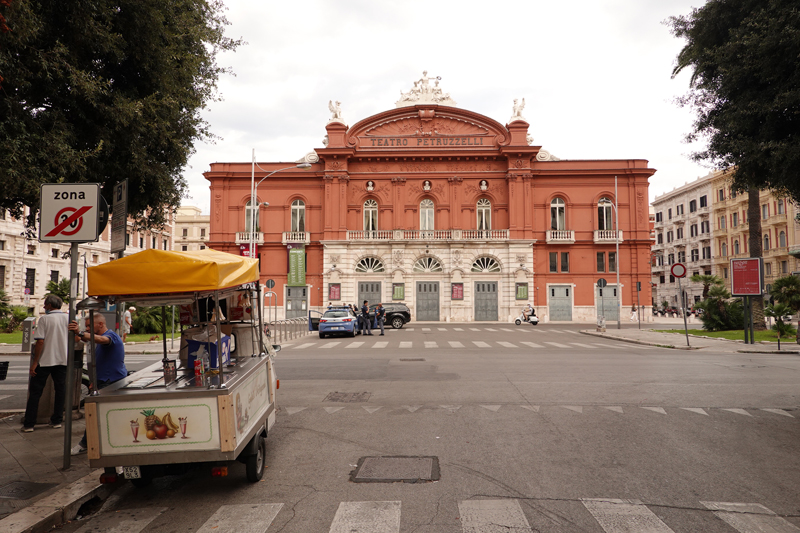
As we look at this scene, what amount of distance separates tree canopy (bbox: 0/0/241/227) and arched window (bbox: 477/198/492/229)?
115 ft

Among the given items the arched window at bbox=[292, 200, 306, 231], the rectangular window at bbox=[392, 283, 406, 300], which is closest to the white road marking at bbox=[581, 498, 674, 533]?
the rectangular window at bbox=[392, 283, 406, 300]

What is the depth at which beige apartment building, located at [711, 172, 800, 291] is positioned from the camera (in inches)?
2132

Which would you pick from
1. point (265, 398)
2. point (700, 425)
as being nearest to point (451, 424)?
point (265, 398)

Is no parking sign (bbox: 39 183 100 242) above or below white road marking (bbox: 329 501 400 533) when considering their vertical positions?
above

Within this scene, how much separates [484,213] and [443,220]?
11.2 ft

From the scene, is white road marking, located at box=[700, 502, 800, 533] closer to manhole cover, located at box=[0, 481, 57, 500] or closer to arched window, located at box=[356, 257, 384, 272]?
manhole cover, located at box=[0, 481, 57, 500]

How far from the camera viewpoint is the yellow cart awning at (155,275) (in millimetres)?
4805

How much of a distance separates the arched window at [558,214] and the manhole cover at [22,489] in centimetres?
4193

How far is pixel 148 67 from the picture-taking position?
28.2 feet

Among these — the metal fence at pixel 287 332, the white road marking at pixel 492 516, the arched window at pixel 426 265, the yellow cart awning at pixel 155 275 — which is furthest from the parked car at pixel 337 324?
the white road marking at pixel 492 516

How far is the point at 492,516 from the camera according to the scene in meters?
4.44

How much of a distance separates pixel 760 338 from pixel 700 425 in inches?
711

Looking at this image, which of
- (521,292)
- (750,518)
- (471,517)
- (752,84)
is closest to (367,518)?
(471,517)

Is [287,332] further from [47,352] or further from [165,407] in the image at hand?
[165,407]
